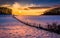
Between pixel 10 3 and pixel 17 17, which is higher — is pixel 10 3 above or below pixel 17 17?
above

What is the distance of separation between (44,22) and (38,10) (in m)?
0.26

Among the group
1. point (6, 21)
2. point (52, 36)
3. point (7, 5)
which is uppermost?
point (7, 5)

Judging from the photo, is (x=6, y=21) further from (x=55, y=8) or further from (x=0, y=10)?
(x=55, y=8)

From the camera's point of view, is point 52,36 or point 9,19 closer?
point 52,36

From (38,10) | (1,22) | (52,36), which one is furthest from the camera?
(38,10)

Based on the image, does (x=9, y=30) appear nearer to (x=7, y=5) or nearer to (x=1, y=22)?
(x=1, y=22)

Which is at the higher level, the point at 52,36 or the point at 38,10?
the point at 38,10

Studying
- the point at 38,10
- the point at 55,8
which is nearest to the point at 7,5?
the point at 38,10

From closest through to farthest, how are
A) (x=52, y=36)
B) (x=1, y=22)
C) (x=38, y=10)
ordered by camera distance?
(x=52, y=36) < (x=1, y=22) < (x=38, y=10)

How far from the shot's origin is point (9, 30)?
10.0 ft

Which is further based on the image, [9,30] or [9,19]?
[9,19]

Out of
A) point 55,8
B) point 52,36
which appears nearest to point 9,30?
point 52,36

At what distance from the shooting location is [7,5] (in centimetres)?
334

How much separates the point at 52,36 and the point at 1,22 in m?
0.85
